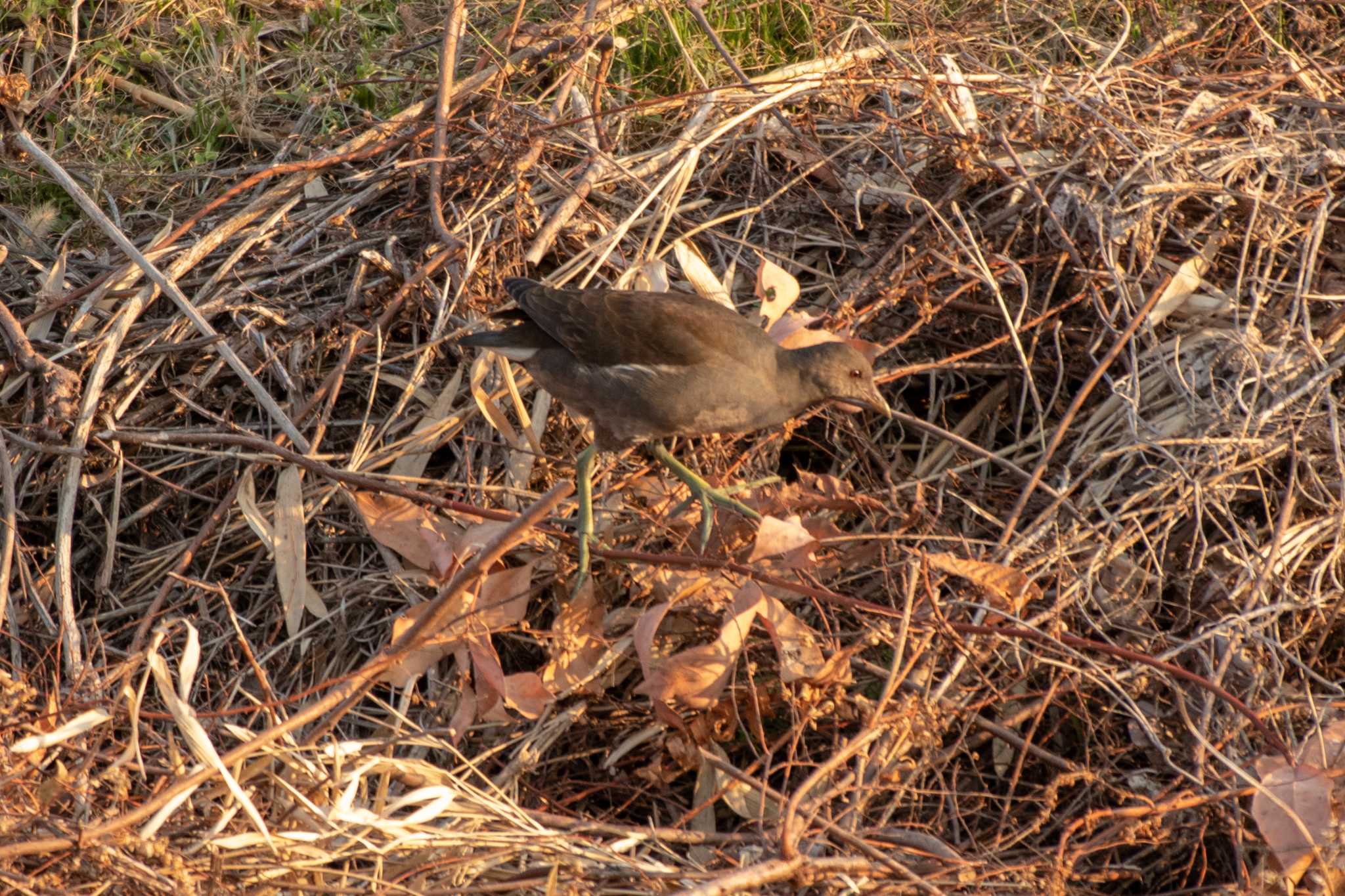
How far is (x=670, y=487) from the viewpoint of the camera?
390cm

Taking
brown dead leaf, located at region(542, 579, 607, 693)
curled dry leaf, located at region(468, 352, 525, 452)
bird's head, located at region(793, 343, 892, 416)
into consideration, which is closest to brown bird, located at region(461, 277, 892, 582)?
bird's head, located at region(793, 343, 892, 416)

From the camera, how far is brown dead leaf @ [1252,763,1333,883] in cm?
282

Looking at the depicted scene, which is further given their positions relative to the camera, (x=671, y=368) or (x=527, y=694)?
(x=671, y=368)

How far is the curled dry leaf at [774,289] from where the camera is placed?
158 inches

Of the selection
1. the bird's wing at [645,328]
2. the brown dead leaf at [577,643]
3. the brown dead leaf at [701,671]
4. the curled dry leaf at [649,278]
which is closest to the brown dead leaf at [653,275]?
the curled dry leaf at [649,278]

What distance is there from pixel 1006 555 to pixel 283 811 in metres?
1.86

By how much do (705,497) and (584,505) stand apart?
1.07 ft

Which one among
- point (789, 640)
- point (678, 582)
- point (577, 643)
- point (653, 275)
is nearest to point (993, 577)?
point (789, 640)

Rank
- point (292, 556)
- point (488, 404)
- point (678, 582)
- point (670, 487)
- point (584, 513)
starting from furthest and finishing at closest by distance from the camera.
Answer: point (670, 487) → point (488, 404) → point (292, 556) → point (584, 513) → point (678, 582)

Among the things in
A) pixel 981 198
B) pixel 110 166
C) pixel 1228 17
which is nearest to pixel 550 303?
pixel 981 198

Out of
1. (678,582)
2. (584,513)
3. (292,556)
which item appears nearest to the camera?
(678,582)

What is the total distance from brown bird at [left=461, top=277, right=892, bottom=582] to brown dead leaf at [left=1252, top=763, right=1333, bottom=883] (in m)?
1.45

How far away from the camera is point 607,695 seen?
351 cm

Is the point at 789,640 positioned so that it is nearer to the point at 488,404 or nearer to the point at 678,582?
the point at 678,582
